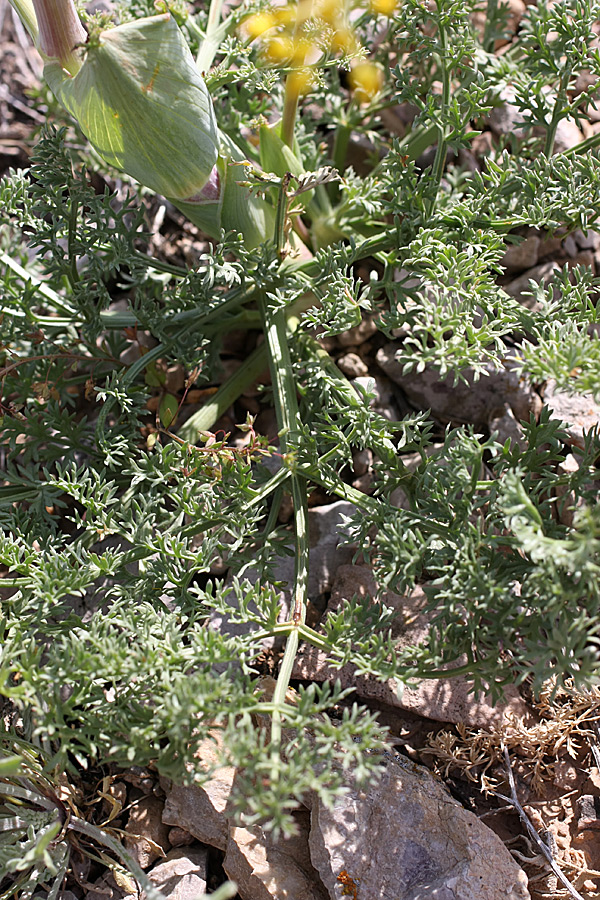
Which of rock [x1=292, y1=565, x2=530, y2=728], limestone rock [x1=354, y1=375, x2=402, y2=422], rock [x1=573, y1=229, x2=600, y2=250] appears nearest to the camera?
rock [x1=292, y1=565, x2=530, y2=728]

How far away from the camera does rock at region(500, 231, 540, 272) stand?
3227 millimetres

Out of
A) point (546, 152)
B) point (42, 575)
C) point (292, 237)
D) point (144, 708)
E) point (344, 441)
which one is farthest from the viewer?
point (292, 237)

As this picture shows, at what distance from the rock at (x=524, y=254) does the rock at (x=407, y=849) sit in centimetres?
223

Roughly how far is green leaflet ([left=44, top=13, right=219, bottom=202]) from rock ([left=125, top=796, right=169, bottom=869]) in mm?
2134

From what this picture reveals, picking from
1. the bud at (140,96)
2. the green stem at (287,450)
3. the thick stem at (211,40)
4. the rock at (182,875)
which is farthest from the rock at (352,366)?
the rock at (182,875)

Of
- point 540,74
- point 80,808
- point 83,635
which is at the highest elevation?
point 540,74

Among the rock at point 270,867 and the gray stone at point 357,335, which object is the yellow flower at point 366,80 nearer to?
the gray stone at point 357,335

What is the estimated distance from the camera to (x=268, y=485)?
7.99 ft

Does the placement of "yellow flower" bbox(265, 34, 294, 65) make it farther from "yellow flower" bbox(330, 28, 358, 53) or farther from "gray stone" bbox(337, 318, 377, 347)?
"gray stone" bbox(337, 318, 377, 347)

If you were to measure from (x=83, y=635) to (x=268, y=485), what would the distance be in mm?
776

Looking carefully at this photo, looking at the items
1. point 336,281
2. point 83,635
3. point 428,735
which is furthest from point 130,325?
point 428,735

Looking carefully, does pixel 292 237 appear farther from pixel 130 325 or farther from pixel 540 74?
pixel 540 74

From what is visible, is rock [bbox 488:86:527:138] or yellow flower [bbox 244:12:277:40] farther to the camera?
rock [bbox 488:86:527:138]

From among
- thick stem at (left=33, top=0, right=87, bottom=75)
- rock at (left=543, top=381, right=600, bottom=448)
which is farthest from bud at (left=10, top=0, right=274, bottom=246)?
rock at (left=543, top=381, right=600, bottom=448)
